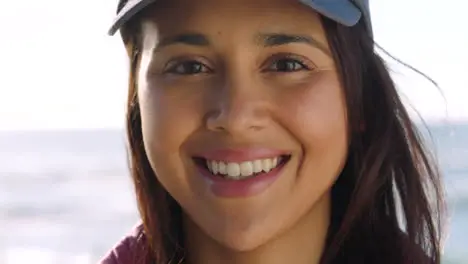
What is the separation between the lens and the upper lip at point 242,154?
A: 74.0 inches

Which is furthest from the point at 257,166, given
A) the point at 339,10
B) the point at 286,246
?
the point at 339,10

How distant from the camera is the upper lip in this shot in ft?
6.16

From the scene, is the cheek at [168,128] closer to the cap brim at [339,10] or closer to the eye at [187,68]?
the eye at [187,68]

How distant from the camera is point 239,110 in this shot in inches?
71.8

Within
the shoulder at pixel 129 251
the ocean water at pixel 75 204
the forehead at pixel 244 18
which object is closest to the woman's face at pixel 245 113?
the forehead at pixel 244 18

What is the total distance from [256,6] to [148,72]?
0.26 meters

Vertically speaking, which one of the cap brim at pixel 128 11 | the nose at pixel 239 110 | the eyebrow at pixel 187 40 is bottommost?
the nose at pixel 239 110

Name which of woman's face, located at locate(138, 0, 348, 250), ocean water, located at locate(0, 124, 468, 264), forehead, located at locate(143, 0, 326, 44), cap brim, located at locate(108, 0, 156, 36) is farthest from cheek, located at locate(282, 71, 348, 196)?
ocean water, located at locate(0, 124, 468, 264)

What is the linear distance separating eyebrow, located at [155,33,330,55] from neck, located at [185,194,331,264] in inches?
14.3

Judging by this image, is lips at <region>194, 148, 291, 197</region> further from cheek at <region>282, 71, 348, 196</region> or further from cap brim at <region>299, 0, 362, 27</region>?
cap brim at <region>299, 0, 362, 27</region>

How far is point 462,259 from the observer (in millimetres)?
7133

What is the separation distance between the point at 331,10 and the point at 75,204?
9.35m

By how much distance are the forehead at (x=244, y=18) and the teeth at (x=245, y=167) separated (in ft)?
0.78

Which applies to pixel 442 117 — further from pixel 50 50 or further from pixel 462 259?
pixel 50 50
